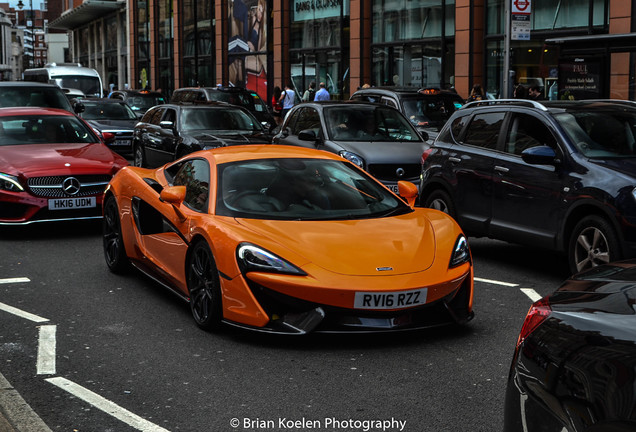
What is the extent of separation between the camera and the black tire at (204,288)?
6.28 metres

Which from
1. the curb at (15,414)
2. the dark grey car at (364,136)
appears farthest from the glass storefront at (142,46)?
the curb at (15,414)

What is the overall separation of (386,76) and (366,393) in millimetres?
25547

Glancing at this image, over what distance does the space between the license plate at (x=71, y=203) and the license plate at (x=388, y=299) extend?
6196mm

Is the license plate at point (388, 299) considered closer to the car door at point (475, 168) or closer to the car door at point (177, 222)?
the car door at point (177, 222)

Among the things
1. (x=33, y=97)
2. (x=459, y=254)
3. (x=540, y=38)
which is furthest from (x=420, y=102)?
(x=459, y=254)

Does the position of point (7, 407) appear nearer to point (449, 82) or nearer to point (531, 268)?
point (531, 268)

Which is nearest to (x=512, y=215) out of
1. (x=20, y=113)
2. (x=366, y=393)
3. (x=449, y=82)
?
(x=366, y=393)

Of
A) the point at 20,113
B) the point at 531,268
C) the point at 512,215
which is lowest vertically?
the point at 531,268

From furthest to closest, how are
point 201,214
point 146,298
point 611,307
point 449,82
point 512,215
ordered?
point 449,82 → point 512,215 → point 146,298 → point 201,214 → point 611,307

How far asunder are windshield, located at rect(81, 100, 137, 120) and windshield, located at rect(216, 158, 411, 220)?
1842 cm

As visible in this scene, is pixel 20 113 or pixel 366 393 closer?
pixel 366 393

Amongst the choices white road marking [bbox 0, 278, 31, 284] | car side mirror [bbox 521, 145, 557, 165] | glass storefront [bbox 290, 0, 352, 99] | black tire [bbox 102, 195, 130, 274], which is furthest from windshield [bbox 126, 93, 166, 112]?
car side mirror [bbox 521, 145, 557, 165]

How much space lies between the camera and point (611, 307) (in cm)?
291

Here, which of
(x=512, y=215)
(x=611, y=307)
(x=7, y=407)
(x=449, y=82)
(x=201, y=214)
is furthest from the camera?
(x=449, y=82)
